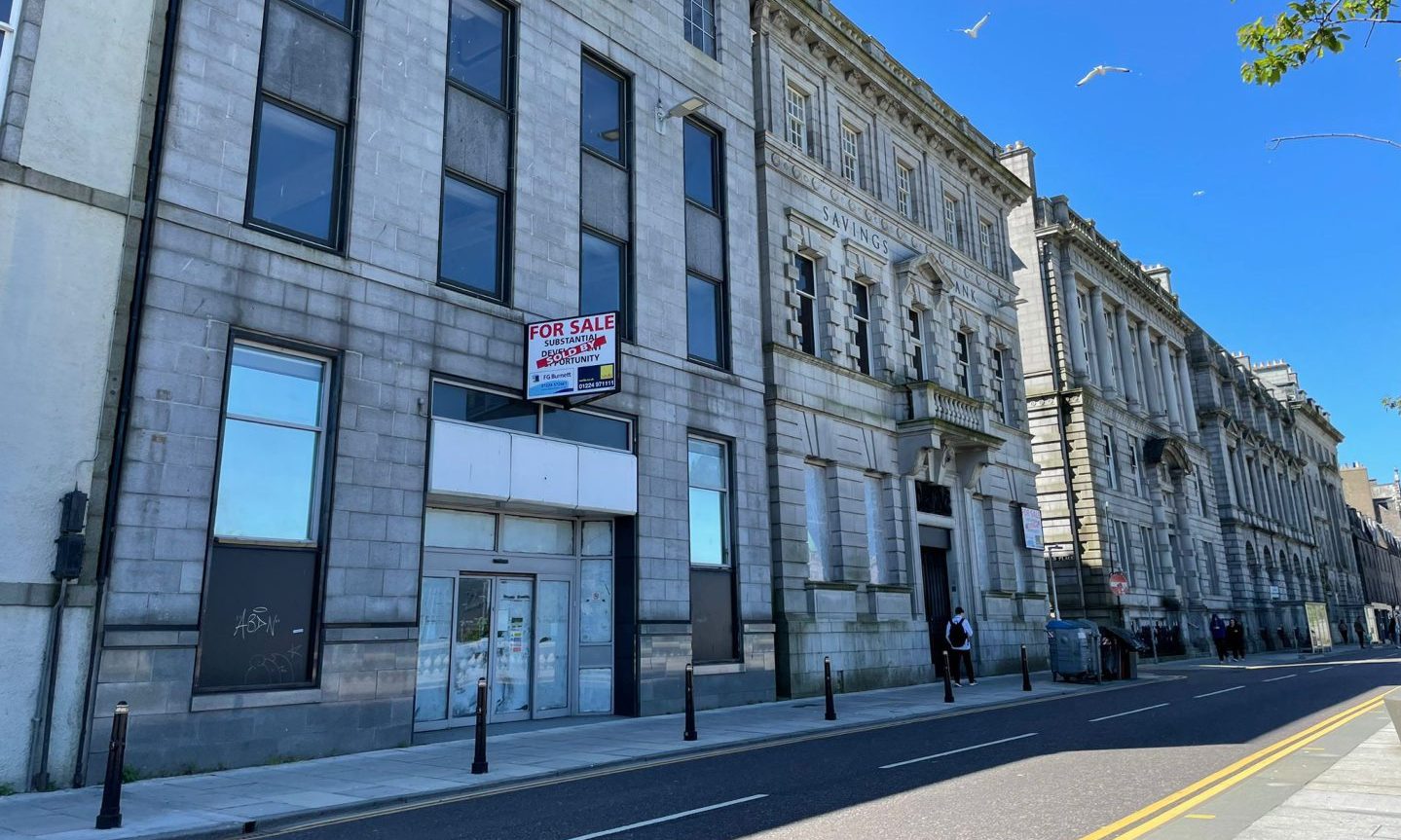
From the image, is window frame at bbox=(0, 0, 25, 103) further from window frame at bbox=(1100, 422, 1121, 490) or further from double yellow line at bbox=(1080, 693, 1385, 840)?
A: window frame at bbox=(1100, 422, 1121, 490)

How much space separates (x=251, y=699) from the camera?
456 inches

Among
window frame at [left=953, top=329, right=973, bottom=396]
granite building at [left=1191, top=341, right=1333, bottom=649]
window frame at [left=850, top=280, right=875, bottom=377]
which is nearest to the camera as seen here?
window frame at [left=850, top=280, right=875, bottom=377]

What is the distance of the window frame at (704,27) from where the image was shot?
21.5m

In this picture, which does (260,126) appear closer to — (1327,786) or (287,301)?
(287,301)

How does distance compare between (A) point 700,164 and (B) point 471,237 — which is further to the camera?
(A) point 700,164

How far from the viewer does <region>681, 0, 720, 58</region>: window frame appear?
21.5m

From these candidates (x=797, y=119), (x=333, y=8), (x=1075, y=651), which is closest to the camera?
(x=333, y=8)

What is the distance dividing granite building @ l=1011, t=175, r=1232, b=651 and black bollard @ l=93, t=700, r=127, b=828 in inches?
1220

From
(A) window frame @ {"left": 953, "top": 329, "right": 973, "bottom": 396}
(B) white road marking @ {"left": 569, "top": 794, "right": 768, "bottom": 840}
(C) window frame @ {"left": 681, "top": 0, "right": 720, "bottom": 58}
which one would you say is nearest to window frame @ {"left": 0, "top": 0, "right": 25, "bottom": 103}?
(B) white road marking @ {"left": 569, "top": 794, "right": 768, "bottom": 840}

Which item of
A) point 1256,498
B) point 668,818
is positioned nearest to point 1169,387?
point 1256,498

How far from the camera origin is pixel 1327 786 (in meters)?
8.84

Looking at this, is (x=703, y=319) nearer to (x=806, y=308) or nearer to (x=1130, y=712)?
(x=806, y=308)

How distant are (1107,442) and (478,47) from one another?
34.1 metres

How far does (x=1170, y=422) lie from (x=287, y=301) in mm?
47777
